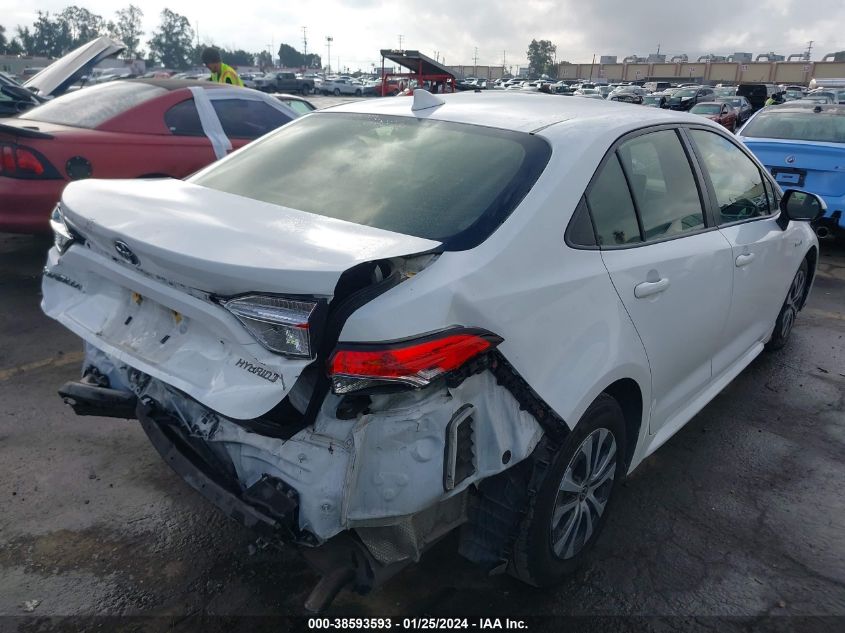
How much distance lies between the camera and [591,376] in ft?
7.12

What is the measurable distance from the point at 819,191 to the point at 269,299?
7.14 meters

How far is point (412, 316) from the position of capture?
5.71 ft

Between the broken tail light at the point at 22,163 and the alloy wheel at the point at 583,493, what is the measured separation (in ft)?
15.7

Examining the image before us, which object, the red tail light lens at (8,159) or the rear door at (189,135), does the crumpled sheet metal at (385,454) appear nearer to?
the red tail light lens at (8,159)

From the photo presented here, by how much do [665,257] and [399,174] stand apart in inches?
44.2

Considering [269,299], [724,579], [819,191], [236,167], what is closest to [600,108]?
[236,167]

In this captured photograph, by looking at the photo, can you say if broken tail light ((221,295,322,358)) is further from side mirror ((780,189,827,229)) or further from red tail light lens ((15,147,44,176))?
red tail light lens ((15,147,44,176))

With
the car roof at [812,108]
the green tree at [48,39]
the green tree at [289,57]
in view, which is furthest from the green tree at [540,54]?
the car roof at [812,108]

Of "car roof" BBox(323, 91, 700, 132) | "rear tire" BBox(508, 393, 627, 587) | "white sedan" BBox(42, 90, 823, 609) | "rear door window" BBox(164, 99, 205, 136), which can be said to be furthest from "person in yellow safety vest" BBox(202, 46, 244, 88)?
"rear tire" BBox(508, 393, 627, 587)

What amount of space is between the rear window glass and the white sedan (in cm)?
332

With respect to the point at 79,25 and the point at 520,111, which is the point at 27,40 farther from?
the point at 520,111

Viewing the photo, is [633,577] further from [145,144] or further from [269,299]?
[145,144]

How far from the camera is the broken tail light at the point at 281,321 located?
5.70ft

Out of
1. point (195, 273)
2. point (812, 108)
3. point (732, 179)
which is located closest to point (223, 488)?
point (195, 273)
